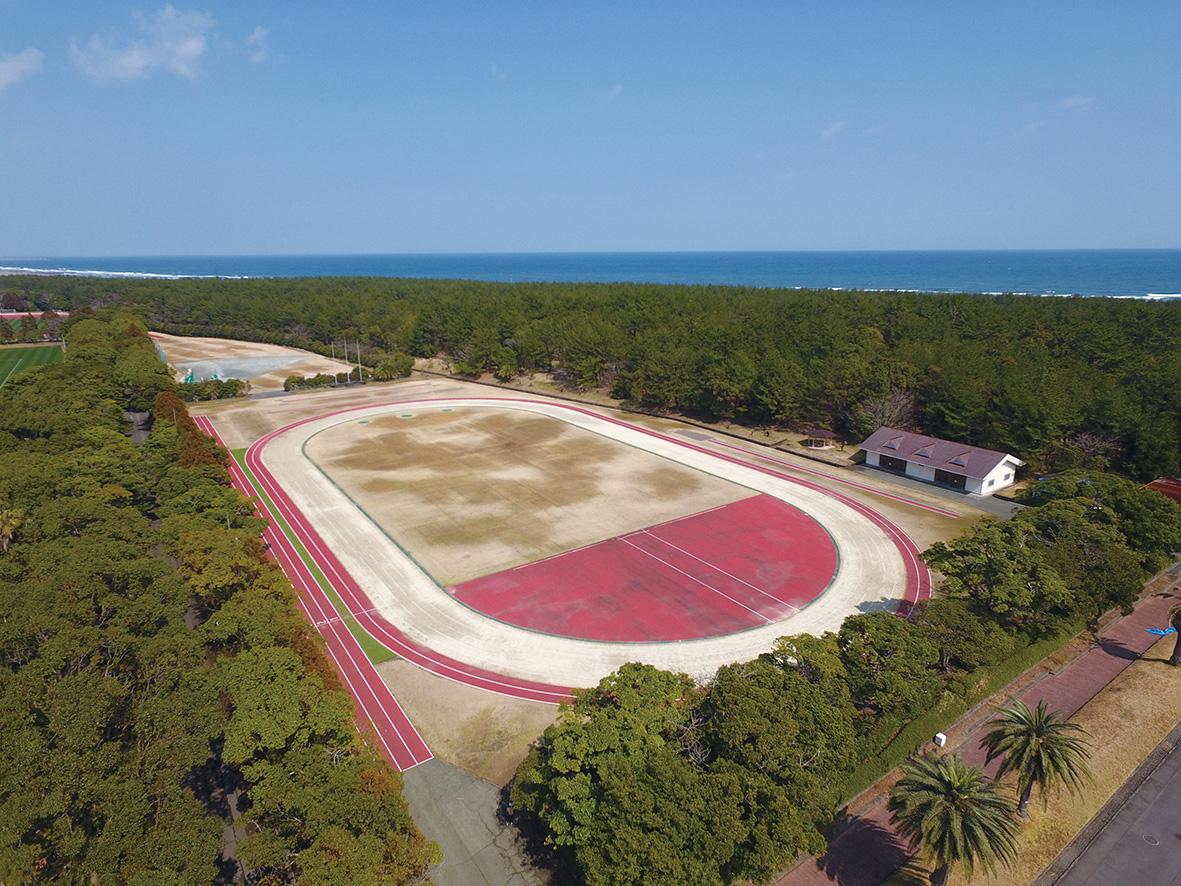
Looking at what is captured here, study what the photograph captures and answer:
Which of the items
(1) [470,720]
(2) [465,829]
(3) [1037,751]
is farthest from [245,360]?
(3) [1037,751]

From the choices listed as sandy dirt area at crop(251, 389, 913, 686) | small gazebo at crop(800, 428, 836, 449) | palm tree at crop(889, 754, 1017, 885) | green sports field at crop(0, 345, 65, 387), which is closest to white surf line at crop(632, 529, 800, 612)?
sandy dirt area at crop(251, 389, 913, 686)

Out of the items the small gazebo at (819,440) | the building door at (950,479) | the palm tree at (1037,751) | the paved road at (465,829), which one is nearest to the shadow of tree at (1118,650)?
the palm tree at (1037,751)

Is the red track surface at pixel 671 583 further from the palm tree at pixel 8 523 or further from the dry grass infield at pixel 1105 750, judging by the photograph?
the palm tree at pixel 8 523

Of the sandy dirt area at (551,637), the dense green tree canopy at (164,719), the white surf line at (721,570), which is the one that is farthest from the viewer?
the white surf line at (721,570)

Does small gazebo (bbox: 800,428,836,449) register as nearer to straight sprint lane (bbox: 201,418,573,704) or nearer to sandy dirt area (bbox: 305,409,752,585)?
sandy dirt area (bbox: 305,409,752,585)

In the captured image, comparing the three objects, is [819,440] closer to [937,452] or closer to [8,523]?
[937,452]

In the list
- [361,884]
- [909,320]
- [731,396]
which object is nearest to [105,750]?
[361,884]
